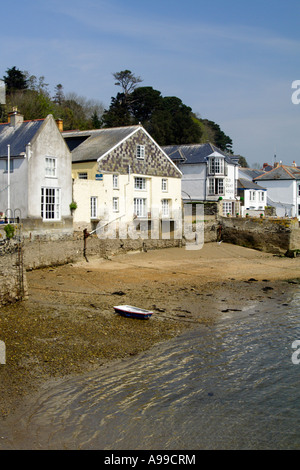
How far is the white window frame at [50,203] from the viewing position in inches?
1088

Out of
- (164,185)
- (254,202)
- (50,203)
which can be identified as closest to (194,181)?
(254,202)

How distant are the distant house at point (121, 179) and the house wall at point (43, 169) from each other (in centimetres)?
106

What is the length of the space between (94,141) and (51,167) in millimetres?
8879

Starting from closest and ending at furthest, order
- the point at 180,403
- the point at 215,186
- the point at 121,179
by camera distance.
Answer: the point at 180,403 < the point at 121,179 < the point at 215,186

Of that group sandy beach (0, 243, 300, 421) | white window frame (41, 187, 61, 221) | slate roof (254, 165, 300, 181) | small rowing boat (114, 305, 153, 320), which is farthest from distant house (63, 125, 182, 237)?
slate roof (254, 165, 300, 181)

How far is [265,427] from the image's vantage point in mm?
10609

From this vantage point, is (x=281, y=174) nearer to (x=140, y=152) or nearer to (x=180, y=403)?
(x=140, y=152)

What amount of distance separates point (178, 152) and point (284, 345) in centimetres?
3614

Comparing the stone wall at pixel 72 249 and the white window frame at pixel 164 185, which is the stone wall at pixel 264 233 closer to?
the white window frame at pixel 164 185

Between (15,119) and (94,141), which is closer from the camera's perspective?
(15,119)

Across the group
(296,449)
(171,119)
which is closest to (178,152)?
(171,119)

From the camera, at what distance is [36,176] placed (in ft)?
89.0

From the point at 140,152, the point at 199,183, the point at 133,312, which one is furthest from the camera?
the point at 199,183
